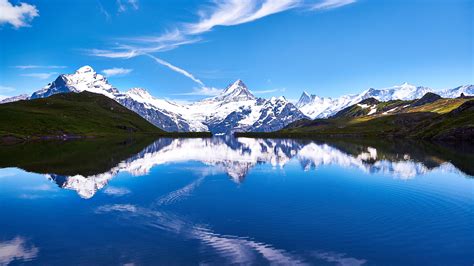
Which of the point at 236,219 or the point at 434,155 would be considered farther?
the point at 434,155

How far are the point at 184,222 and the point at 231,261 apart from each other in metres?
10.6

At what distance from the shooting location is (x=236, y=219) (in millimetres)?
34844

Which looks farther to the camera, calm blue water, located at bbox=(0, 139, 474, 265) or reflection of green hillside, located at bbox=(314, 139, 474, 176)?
reflection of green hillside, located at bbox=(314, 139, 474, 176)

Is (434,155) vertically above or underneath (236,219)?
above

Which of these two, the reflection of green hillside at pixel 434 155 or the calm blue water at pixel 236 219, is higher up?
the reflection of green hillside at pixel 434 155

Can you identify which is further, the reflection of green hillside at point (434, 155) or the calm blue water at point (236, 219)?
the reflection of green hillside at point (434, 155)

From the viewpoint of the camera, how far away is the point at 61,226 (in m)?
33.0

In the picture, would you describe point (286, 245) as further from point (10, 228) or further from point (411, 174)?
point (411, 174)

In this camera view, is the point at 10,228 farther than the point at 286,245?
Yes

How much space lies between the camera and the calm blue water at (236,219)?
25.5m

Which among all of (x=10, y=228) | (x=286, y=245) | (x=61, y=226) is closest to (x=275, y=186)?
(x=286, y=245)

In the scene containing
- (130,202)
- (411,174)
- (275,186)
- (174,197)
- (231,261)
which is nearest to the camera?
(231,261)

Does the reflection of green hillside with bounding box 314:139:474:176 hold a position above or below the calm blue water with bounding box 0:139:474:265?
above

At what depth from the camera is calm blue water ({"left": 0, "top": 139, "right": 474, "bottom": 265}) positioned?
83.7ft
